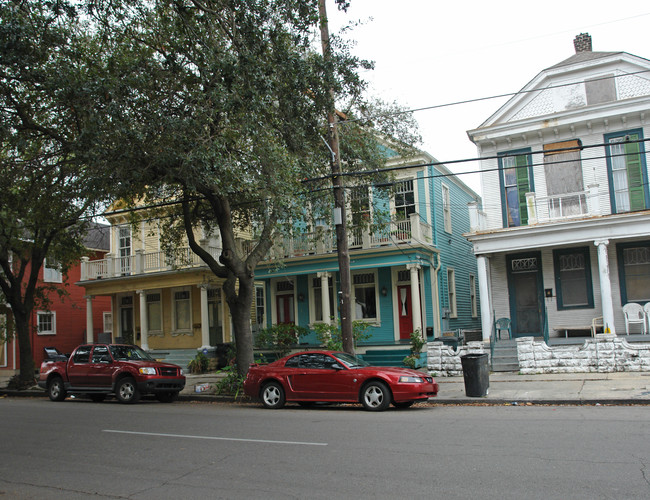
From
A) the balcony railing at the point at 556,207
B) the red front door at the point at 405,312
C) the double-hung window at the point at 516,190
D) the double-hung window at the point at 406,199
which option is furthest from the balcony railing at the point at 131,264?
the balcony railing at the point at 556,207

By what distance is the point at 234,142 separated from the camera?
13.4 meters

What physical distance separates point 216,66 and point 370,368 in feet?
23.6

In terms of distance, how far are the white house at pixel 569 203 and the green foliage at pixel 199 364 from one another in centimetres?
1131

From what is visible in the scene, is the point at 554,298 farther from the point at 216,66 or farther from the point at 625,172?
the point at 216,66

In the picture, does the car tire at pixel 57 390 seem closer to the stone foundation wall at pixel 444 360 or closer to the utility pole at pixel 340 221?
the utility pole at pixel 340 221

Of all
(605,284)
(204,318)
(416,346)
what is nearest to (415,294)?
(416,346)

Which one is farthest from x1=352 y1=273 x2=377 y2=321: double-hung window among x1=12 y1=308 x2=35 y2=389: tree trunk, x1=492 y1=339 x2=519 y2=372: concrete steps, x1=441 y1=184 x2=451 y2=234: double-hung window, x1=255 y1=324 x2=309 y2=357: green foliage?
x1=12 y1=308 x2=35 y2=389: tree trunk

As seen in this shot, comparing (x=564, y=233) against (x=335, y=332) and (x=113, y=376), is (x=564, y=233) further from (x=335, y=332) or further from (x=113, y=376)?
(x=113, y=376)

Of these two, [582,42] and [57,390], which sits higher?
[582,42]

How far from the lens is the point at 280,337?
22547mm

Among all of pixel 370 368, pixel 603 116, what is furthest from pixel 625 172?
pixel 370 368

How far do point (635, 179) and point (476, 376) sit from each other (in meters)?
9.54

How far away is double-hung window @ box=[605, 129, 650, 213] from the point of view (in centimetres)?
1850

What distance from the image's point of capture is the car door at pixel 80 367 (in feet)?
56.0
